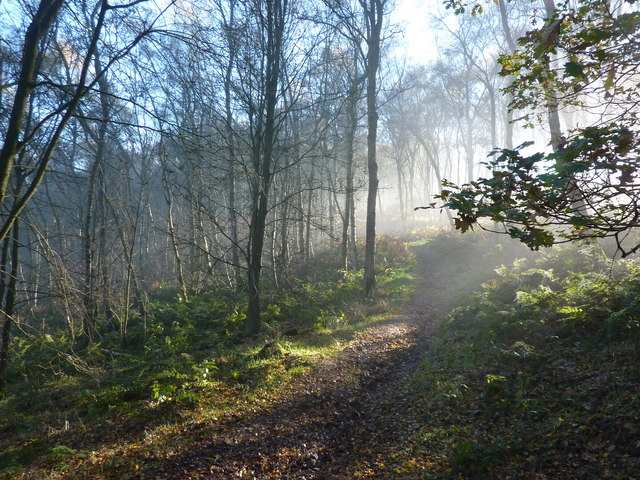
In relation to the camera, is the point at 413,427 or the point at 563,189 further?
the point at 413,427

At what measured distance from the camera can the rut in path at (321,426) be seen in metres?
4.24

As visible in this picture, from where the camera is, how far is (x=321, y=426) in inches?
203

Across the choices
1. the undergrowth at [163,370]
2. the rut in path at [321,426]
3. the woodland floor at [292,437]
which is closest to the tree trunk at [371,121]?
the undergrowth at [163,370]

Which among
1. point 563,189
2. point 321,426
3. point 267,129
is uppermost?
point 267,129

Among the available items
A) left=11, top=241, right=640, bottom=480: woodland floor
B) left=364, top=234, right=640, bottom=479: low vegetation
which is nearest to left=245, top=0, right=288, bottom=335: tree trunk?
left=11, top=241, right=640, bottom=480: woodland floor

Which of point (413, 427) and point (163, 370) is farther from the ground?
point (163, 370)

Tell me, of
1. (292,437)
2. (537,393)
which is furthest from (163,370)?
(537,393)

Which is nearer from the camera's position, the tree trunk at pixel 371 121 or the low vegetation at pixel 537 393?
the low vegetation at pixel 537 393

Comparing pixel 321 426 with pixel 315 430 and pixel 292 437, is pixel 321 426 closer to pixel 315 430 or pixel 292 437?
pixel 315 430

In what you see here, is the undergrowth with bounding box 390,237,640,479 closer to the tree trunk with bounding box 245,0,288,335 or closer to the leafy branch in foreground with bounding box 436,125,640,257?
the leafy branch in foreground with bounding box 436,125,640,257

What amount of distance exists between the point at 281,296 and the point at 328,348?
4.17 metres

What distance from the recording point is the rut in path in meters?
4.24

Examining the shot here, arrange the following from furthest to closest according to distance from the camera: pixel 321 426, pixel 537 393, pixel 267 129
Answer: pixel 267 129 → pixel 321 426 → pixel 537 393

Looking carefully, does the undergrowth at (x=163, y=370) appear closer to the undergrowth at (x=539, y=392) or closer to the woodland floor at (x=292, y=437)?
the woodland floor at (x=292, y=437)
